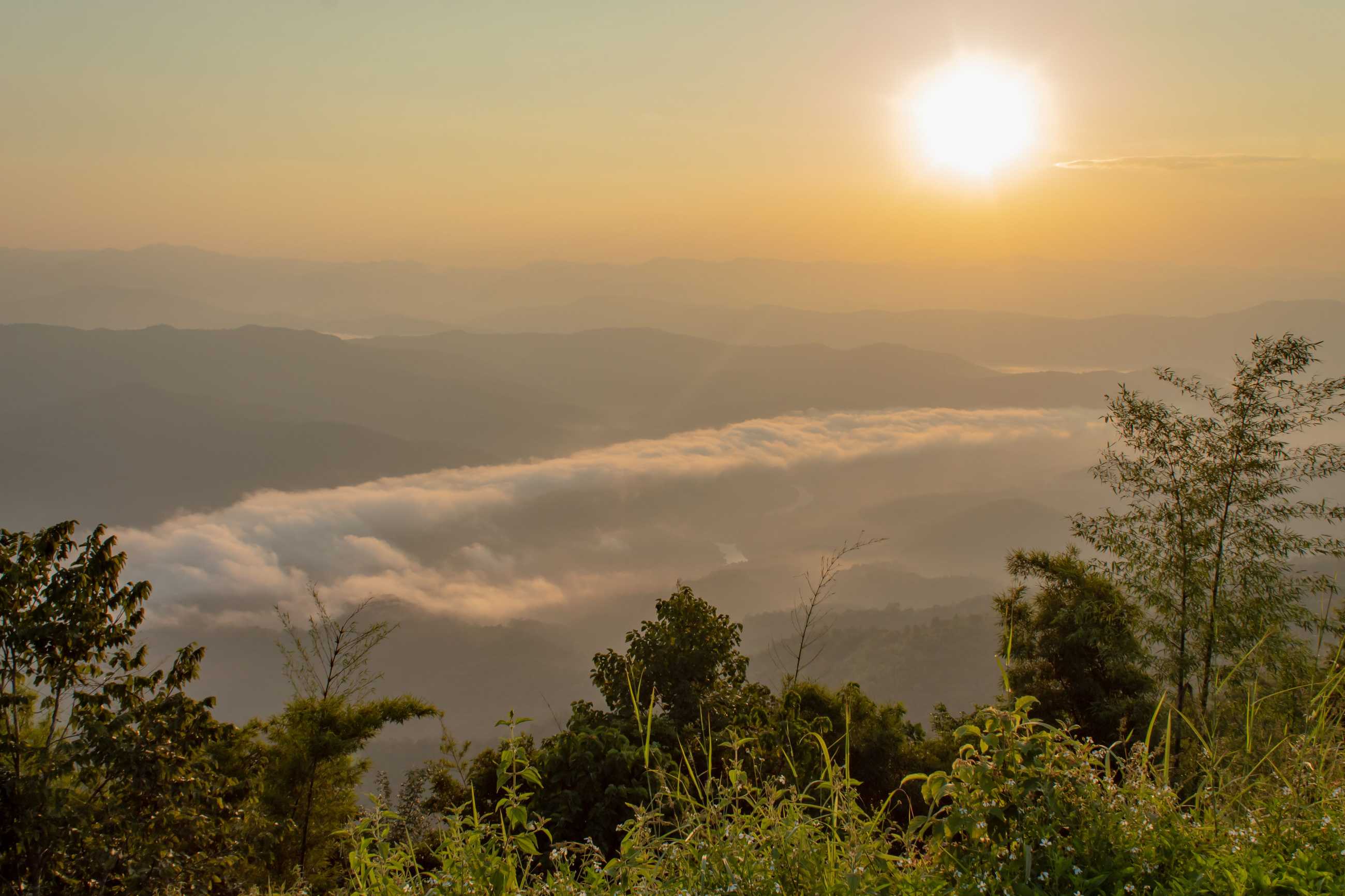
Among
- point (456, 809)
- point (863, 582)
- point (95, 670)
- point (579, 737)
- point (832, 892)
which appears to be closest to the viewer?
point (832, 892)

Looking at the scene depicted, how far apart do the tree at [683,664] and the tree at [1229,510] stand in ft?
21.0

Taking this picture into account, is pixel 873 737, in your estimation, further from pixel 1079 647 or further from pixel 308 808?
pixel 308 808

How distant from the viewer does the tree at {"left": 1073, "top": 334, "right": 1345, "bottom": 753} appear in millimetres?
12586

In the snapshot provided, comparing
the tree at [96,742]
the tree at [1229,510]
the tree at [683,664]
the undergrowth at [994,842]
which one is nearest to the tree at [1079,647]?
the tree at [1229,510]

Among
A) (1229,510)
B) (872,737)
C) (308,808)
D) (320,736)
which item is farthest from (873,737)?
(308,808)

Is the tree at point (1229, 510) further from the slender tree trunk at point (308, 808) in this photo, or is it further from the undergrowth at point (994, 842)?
the slender tree trunk at point (308, 808)

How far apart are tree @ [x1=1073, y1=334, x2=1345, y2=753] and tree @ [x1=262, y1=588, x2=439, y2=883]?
11.0 meters

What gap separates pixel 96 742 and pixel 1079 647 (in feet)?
45.6

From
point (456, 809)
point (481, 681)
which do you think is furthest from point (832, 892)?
point (481, 681)

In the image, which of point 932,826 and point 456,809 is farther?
point 456,809

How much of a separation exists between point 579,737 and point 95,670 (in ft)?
13.4

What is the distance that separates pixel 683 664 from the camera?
1115 cm

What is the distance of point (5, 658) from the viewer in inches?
247

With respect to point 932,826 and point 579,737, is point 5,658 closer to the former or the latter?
point 579,737
